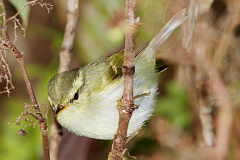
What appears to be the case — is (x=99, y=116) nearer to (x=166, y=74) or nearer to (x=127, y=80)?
(x=127, y=80)

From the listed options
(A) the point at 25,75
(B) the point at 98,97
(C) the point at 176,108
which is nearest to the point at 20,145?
(B) the point at 98,97

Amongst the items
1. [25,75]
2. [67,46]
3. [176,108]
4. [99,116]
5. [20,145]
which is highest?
[176,108]

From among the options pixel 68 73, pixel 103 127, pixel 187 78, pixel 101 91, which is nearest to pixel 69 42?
pixel 68 73

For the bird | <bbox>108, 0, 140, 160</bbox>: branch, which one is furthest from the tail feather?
<bbox>108, 0, 140, 160</bbox>: branch

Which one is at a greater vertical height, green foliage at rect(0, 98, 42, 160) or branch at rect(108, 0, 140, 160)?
green foliage at rect(0, 98, 42, 160)

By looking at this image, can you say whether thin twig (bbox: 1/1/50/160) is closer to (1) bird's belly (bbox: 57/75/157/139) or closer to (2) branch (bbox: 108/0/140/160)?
(2) branch (bbox: 108/0/140/160)

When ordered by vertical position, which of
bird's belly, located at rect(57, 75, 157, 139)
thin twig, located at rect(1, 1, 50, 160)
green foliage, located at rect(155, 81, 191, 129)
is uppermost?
green foliage, located at rect(155, 81, 191, 129)

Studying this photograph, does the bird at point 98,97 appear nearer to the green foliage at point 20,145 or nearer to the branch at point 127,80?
the branch at point 127,80

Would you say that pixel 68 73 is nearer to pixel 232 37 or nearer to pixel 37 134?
pixel 37 134
